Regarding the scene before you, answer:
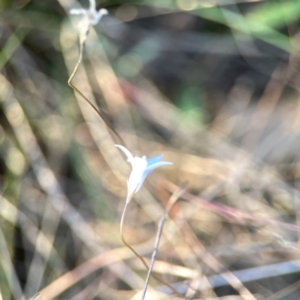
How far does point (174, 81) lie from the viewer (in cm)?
141

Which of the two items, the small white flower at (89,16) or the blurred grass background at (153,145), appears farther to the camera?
the blurred grass background at (153,145)

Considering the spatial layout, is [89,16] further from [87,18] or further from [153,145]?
[153,145]

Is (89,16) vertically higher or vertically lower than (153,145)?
lower

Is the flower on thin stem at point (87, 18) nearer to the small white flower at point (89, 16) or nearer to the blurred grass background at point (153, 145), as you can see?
the small white flower at point (89, 16)

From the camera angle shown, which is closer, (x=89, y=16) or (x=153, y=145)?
(x=89, y=16)

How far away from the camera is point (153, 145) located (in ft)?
4.46

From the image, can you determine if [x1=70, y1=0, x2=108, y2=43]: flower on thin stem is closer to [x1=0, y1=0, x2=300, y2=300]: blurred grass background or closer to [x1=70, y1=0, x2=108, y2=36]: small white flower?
[x1=70, y1=0, x2=108, y2=36]: small white flower

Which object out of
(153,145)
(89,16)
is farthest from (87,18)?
(153,145)

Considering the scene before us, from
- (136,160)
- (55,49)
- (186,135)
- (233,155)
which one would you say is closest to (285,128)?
(233,155)

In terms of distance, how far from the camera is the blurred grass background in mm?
1206

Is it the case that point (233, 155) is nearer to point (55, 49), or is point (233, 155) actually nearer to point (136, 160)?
point (136, 160)

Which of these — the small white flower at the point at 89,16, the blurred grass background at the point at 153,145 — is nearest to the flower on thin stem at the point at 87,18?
the small white flower at the point at 89,16

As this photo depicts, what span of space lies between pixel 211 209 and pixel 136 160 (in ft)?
1.74

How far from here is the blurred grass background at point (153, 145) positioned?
3.96 feet
